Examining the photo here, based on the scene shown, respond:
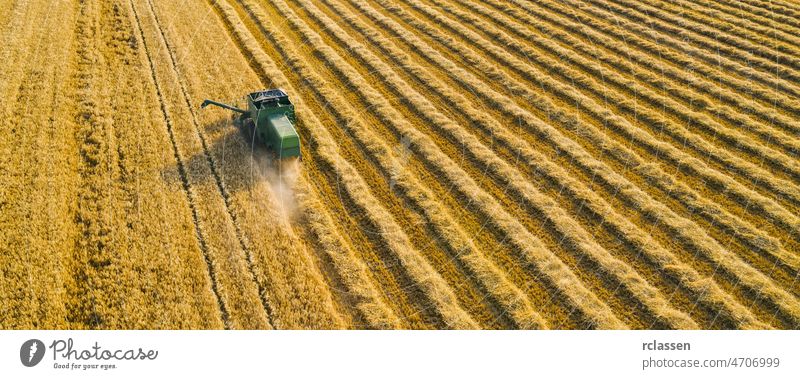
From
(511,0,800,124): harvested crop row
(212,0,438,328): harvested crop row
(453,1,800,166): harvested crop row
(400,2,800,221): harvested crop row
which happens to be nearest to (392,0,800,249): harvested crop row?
(400,2,800,221): harvested crop row

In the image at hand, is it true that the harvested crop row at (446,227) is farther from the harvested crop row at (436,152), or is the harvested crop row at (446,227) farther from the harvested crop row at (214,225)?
the harvested crop row at (214,225)

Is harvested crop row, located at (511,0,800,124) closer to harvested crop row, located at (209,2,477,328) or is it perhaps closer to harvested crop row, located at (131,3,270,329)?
harvested crop row, located at (209,2,477,328)

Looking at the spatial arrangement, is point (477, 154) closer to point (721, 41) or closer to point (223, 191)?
point (223, 191)

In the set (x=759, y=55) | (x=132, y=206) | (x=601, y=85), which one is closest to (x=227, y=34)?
(x=132, y=206)

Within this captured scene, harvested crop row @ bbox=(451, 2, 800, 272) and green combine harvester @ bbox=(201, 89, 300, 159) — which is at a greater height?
green combine harvester @ bbox=(201, 89, 300, 159)

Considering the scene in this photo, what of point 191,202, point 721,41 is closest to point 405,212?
point 191,202

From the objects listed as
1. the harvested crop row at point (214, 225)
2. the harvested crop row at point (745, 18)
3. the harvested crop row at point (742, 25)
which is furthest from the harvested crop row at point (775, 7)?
the harvested crop row at point (214, 225)

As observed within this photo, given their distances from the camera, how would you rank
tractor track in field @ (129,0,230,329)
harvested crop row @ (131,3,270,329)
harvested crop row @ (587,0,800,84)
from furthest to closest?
harvested crop row @ (587,0,800,84)
tractor track in field @ (129,0,230,329)
harvested crop row @ (131,3,270,329)
